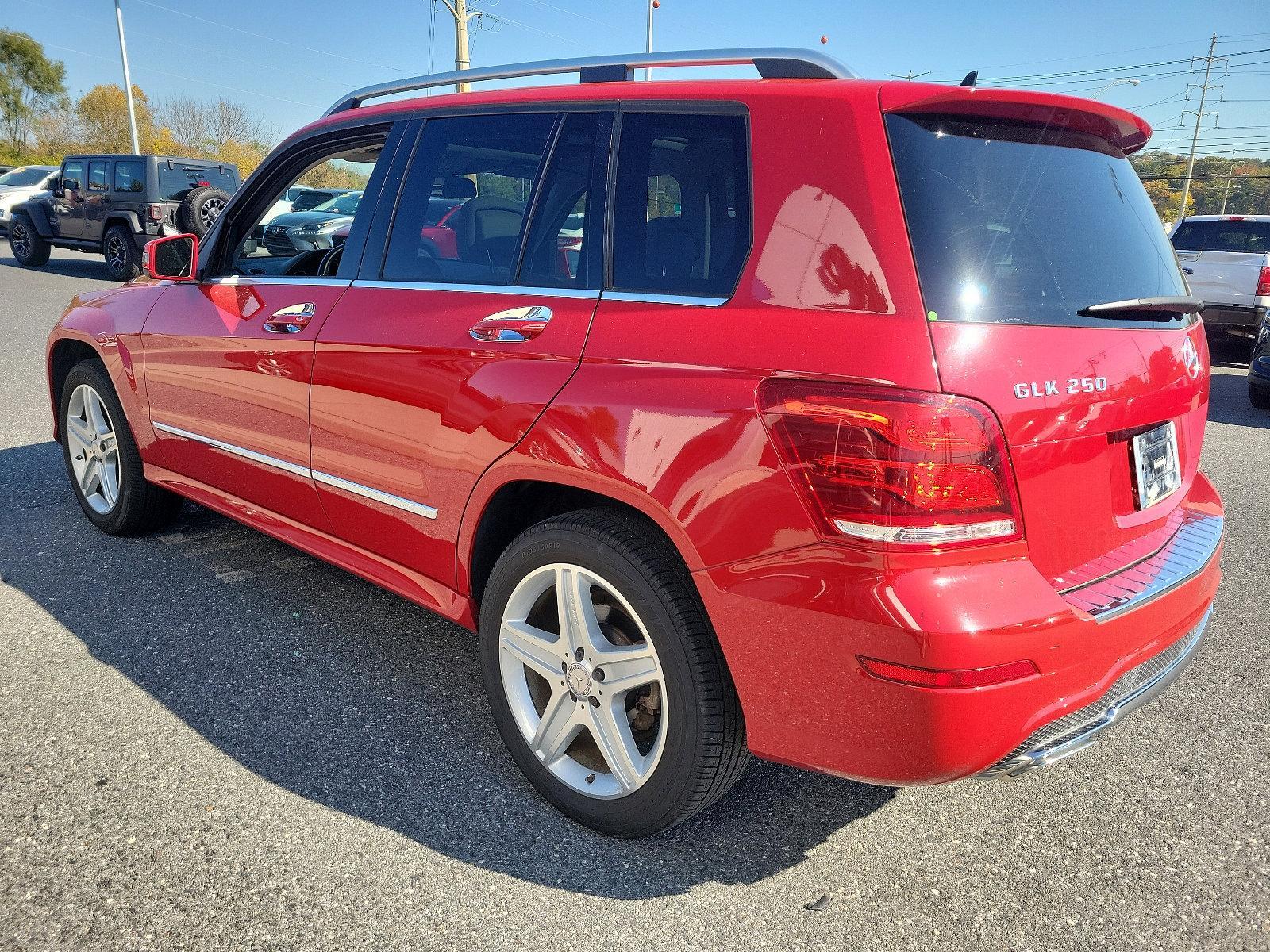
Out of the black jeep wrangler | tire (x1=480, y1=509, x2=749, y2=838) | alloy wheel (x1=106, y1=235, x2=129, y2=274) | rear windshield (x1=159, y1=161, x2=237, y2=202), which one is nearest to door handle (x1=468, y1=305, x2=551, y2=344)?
tire (x1=480, y1=509, x2=749, y2=838)

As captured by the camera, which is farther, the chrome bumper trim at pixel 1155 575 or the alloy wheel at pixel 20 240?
the alloy wheel at pixel 20 240

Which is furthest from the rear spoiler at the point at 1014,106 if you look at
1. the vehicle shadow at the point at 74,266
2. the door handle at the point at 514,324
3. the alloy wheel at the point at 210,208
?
A: the vehicle shadow at the point at 74,266

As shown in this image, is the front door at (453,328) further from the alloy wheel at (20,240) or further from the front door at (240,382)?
the alloy wheel at (20,240)

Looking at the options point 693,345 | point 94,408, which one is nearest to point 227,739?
point 693,345

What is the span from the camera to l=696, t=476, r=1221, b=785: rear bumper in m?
1.82

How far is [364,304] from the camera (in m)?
2.97

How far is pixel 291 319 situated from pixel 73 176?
16.9m

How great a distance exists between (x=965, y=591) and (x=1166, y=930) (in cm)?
101

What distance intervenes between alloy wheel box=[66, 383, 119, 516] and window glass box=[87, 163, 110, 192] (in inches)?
563

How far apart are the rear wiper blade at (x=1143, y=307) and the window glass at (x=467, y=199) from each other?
4.79ft

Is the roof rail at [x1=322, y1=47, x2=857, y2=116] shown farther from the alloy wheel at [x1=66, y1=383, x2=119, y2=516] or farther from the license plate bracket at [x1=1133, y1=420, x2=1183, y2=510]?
the alloy wheel at [x1=66, y1=383, x2=119, y2=516]

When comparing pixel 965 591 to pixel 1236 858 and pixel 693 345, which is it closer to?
pixel 693 345

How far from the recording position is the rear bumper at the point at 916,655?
1817 millimetres

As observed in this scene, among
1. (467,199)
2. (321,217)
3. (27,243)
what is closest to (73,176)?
(27,243)
